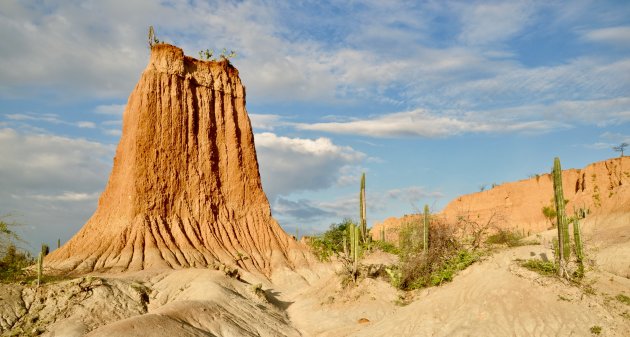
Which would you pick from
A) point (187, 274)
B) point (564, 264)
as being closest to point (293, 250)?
point (187, 274)

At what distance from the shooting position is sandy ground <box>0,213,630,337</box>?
15.2 m

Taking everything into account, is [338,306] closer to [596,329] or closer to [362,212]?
[596,329]

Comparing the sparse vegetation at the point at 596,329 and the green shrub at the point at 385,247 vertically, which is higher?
the green shrub at the point at 385,247

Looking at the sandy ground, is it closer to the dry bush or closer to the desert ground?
the desert ground

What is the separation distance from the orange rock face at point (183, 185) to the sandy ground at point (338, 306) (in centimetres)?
564

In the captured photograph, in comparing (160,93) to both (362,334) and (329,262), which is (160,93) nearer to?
(329,262)

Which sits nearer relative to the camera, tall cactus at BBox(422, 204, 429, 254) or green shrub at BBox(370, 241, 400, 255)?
tall cactus at BBox(422, 204, 429, 254)

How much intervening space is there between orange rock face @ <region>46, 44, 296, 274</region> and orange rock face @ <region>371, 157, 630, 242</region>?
37.4ft

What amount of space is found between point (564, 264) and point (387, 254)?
16.8 metres

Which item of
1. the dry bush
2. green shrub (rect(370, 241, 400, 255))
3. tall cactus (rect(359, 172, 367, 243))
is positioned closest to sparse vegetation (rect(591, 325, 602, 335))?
the dry bush

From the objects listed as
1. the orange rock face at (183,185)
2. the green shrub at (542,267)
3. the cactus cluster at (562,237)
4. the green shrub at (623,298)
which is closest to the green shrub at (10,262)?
the orange rock face at (183,185)

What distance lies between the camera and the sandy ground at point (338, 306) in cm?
1519

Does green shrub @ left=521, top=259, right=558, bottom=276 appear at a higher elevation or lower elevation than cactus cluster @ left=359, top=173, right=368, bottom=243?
lower

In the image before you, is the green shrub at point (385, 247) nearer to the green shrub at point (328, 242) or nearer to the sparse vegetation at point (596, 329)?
the green shrub at point (328, 242)
